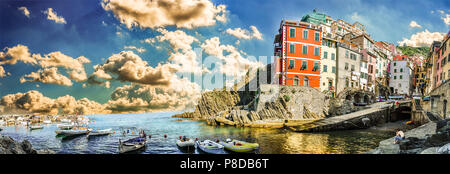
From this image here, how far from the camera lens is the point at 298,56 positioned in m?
39.1

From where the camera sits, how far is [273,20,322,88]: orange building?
1516 inches

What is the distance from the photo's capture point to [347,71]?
153 feet

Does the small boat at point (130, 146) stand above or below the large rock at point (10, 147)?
below

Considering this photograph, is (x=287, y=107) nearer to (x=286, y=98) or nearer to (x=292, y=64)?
(x=286, y=98)

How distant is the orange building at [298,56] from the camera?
3850 cm

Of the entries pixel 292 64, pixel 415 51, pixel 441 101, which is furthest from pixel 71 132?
pixel 415 51

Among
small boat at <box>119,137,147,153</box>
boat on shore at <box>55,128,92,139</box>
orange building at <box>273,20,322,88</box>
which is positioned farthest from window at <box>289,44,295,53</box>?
boat on shore at <box>55,128,92,139</box>

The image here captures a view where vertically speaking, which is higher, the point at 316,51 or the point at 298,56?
the point at 316,51

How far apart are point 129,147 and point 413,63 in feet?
279

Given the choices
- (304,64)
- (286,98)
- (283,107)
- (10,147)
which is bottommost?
(10,147)

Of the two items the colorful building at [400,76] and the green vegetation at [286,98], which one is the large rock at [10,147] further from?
the colorful building at [400,76]

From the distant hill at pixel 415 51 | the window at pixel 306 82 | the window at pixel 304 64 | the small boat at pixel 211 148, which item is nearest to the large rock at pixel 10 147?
the small boat at pixel 211 148

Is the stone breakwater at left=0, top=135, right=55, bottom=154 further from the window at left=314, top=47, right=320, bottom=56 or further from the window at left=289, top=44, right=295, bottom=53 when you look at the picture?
the window at left=314, top=47, right=320, bottom=56
